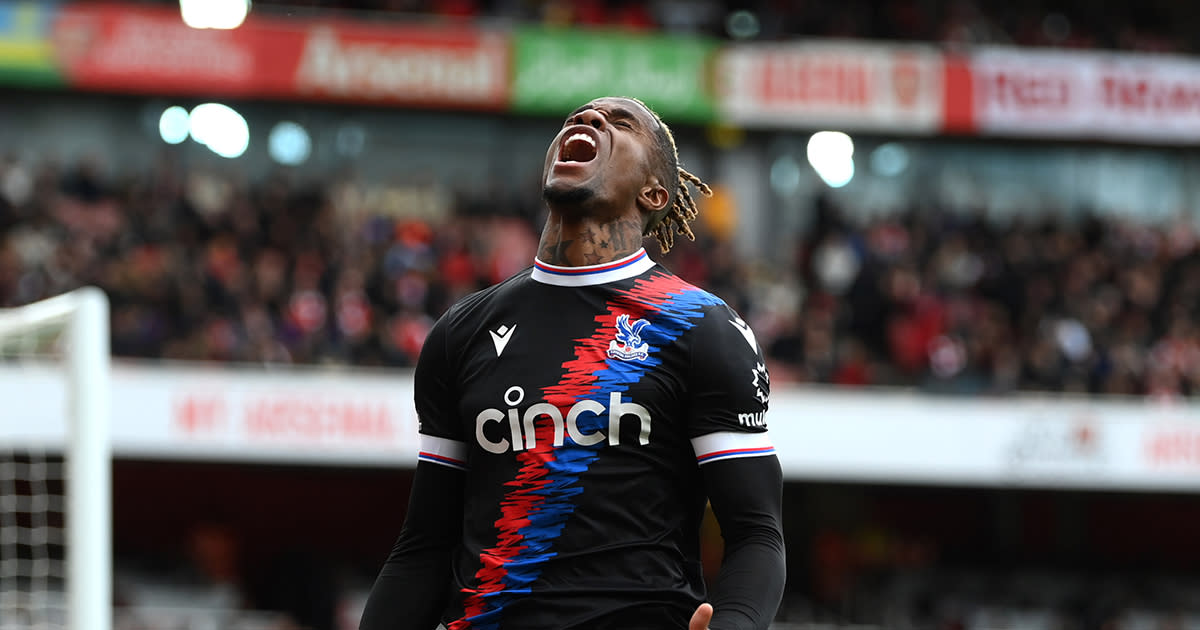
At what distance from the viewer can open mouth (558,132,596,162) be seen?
2580mm

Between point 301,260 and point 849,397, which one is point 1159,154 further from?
point 301,260

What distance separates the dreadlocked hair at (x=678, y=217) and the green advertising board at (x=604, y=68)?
48.8ft

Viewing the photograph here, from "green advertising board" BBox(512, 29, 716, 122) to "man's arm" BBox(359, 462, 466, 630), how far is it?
50.0 feet

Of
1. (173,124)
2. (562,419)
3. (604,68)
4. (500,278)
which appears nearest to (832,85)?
(604,68)

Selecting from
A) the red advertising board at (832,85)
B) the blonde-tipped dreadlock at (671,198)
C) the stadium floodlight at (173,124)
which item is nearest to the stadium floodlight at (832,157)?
the red advertising board at (832,85)

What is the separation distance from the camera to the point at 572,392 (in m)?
2.45

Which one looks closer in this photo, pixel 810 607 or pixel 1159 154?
pixel 810 607

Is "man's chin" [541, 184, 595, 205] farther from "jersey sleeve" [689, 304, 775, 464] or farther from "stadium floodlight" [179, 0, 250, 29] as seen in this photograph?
"stadium floodlight" [179, 0, 250, 29]

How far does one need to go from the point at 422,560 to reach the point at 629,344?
54 cm

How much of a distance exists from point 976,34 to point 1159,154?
3.18 metres

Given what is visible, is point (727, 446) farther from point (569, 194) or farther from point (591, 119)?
point (591, 119)

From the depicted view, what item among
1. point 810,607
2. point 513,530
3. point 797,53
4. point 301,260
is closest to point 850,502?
point 810,607

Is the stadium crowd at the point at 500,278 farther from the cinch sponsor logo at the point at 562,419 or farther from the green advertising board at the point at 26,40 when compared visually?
the cinch sponsor logo at the point at 562,419

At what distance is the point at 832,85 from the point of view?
18672 mm
